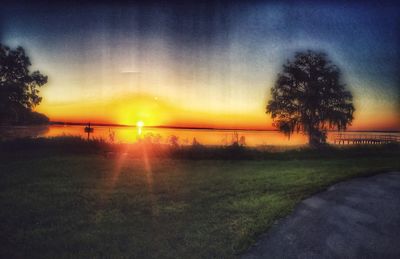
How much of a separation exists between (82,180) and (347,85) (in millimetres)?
28114

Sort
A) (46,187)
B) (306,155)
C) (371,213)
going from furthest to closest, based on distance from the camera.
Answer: (306,155), (46,187), (371,213)

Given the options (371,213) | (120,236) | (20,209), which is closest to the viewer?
(120,236)

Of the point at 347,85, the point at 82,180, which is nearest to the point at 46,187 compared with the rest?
the point at 82,180

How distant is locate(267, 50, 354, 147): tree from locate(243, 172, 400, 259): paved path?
22.5 meters

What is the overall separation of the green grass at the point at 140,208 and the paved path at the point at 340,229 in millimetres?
440

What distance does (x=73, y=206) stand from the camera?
342 inches

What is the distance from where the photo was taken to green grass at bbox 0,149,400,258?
608 centimetres

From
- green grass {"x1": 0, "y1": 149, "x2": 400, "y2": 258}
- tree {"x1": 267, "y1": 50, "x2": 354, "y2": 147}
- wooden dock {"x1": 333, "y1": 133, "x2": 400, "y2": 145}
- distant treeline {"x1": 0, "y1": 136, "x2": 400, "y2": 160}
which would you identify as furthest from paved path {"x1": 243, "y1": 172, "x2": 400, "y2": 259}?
wooden dock {"x1": 333, "y1": 133, "x2": 400, "y2": 145}

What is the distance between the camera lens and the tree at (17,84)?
30047mm

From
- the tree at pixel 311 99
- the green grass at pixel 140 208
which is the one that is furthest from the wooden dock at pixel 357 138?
the green grass at pixel 140 208

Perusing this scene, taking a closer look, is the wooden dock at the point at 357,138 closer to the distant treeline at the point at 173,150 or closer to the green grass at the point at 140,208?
the distant treeline at the point at 173,150

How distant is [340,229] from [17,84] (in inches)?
1316

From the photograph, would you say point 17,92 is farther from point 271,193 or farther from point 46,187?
point 271,193

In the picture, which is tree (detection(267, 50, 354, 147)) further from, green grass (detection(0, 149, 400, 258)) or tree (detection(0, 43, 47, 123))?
tree (detection(0, 43, 47, 123))
